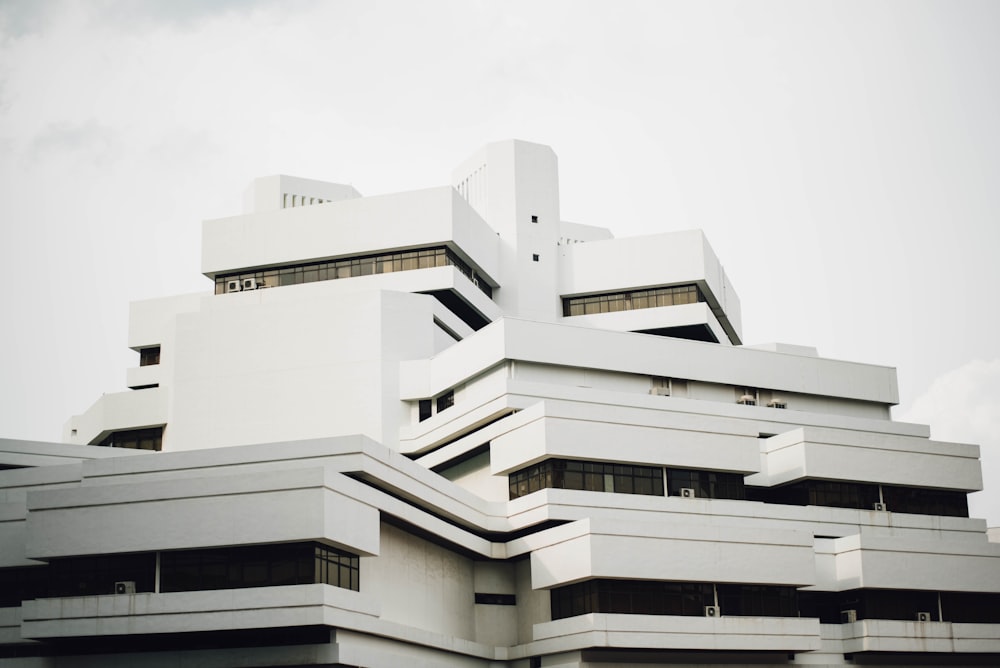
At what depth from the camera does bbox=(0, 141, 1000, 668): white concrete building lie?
40031mm

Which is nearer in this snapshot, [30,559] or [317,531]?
[317,531]

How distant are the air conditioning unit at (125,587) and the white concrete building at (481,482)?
0.09m

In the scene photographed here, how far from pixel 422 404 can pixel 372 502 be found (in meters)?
17.8

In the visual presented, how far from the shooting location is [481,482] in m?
55.5

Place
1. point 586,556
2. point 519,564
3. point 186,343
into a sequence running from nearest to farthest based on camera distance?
point 586,556 < point 519,564 < point 186,343

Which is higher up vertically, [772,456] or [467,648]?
[772,456]

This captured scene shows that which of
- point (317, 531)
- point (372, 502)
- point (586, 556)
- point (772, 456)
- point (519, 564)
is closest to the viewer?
point (317, 531)

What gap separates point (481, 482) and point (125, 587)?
62.5 feet

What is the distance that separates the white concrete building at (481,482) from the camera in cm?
4003

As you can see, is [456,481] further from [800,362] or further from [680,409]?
[800,362]

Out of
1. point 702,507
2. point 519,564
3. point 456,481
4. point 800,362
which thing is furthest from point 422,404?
point 800,362

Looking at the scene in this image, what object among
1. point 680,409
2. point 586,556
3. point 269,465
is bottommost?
point 586,556

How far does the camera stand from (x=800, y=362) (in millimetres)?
62906

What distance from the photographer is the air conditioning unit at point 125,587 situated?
4009 cm
